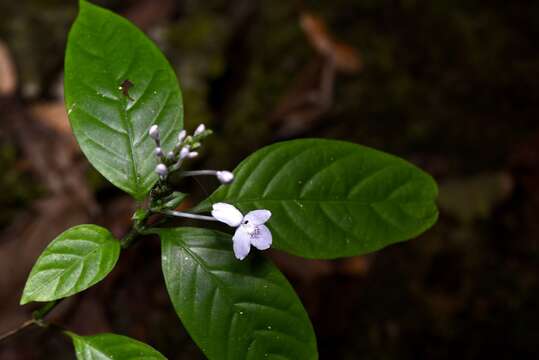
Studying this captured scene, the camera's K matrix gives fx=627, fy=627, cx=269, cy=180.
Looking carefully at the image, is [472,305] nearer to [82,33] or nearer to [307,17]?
[307,17]

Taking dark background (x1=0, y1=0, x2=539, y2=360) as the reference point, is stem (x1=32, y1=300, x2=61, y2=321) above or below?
above

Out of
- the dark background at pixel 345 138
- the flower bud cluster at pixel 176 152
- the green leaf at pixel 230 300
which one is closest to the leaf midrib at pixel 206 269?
the green leaf at pixel 230 300

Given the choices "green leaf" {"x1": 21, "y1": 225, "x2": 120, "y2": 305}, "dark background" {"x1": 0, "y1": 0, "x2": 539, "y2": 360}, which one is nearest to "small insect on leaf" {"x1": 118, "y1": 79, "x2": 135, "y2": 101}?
"green leaf" {"x1": 21, "y1": 225, "x2": 120, "y2": 305}

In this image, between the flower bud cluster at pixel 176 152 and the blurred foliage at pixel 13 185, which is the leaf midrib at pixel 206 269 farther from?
the blurred foliage at pixel 13 185

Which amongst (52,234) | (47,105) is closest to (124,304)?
(52,234)

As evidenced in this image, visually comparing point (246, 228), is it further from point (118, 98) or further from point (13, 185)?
point (13, 185)

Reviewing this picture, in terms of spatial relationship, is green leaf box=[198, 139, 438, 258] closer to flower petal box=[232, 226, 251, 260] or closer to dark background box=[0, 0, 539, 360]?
flower petal box=[232, 226, 251, 260]
